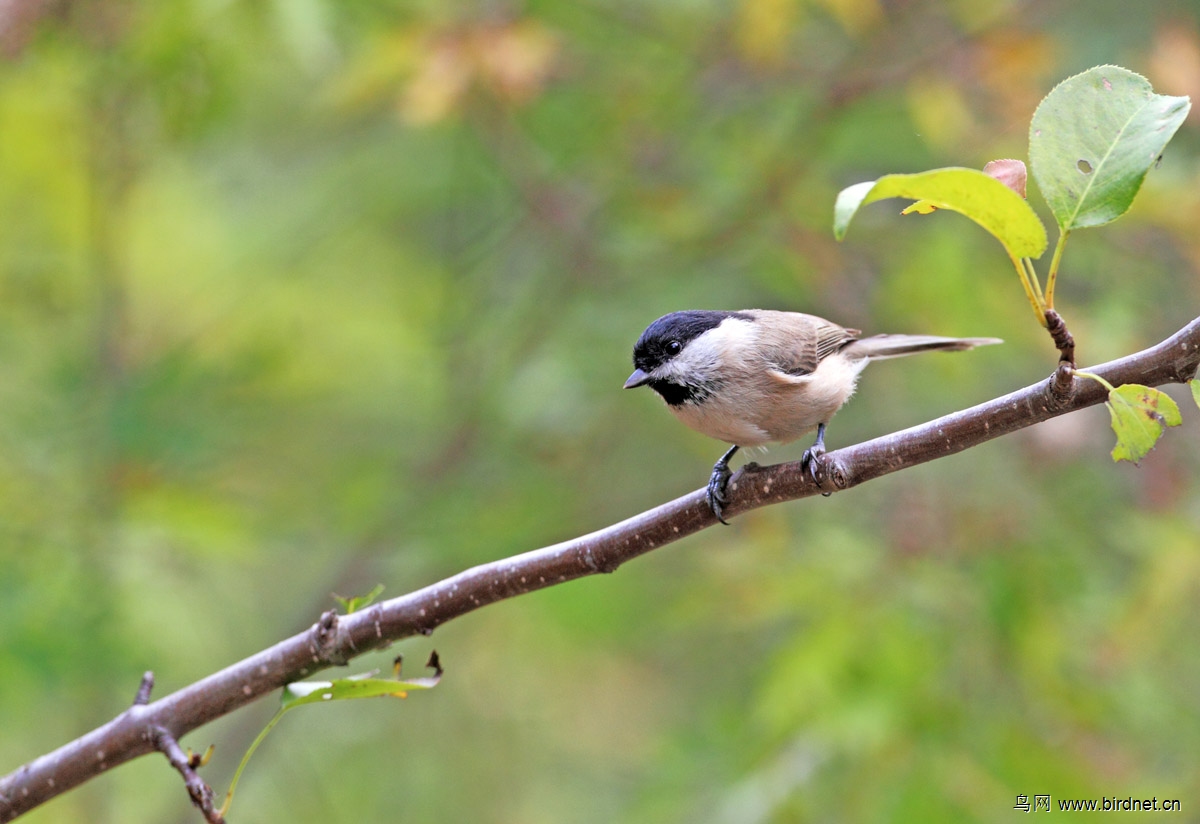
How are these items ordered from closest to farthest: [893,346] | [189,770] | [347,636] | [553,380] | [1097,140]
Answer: [1097,140] → [189,770] → [347,636] → [893,346] → [553,380]

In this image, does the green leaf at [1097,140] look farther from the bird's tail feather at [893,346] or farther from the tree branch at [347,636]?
the bird's tail feather at [893,346]

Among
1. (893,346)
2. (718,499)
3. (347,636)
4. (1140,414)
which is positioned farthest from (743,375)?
(1140,414)

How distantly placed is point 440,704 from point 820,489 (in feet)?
18.6

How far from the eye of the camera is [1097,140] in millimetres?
1647

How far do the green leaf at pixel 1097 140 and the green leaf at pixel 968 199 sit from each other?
9 centimetres

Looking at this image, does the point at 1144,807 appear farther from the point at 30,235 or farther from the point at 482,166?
the point at 30,235

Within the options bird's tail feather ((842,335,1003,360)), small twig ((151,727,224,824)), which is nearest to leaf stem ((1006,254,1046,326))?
small twig ((151,727,224,824))

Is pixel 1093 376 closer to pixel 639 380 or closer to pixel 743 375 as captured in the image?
pixel 743 375

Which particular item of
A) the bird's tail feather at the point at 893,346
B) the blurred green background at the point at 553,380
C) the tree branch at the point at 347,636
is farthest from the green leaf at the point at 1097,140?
the blurred green background at the point at 553,380

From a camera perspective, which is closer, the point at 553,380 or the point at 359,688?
the point at 359,688

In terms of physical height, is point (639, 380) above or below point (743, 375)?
above

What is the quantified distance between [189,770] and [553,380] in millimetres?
3460

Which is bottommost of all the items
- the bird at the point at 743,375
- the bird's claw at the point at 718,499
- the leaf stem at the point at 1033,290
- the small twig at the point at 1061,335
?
the small twig at the point at 1061,335

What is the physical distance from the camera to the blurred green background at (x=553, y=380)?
13.6 ft
